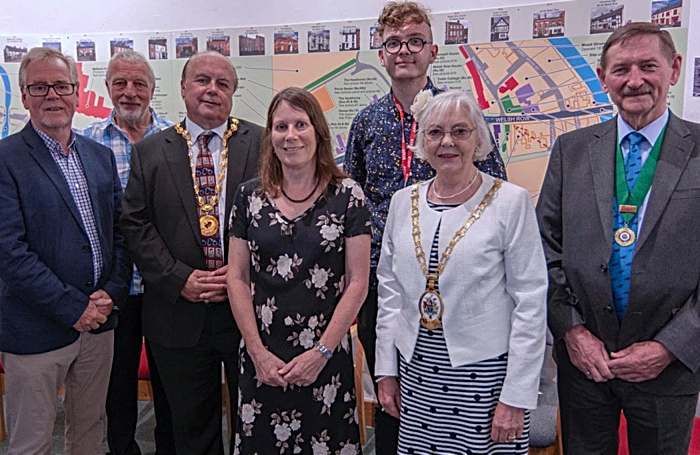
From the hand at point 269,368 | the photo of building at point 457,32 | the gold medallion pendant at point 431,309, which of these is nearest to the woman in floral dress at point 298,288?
the hand at point 269,368

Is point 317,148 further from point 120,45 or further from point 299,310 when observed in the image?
point 120,45

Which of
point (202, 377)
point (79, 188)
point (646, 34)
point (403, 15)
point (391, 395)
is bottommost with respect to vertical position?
point (202, 377)

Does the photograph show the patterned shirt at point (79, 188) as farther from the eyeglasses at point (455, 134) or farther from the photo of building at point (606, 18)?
the photo of building at point (606, 18)

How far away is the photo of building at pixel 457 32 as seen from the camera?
10.5ft

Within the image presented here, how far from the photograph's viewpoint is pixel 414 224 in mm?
1737

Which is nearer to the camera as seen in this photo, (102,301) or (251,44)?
(102,301)

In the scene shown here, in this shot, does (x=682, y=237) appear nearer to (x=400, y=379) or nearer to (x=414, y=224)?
(x=414, y=224)

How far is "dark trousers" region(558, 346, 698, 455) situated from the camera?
175 centimetres

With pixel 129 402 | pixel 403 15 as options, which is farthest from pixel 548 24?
pixel 129 402

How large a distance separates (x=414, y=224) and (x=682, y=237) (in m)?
0.78

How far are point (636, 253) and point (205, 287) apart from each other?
146cm

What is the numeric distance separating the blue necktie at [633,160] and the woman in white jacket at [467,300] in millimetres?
410

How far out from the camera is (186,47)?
12.2 ft

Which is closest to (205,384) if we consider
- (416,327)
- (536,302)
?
(416,327)
